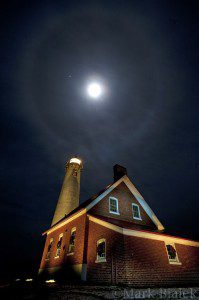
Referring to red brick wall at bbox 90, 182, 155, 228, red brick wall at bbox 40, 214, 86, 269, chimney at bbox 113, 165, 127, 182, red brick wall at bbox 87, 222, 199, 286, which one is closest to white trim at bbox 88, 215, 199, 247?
red brick wall at bbox 87, 222, 199, 286

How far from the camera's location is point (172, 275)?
13477 mm

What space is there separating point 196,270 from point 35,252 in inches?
3438

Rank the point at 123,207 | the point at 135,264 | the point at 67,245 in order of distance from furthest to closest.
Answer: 1. the point at 123,207
2. the point at 67,245
3. the point at 135,264

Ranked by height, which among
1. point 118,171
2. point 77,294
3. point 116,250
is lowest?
point 77,294

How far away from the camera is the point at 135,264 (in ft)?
40.4

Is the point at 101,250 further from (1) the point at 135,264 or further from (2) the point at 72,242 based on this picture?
(2) the point at 72,242

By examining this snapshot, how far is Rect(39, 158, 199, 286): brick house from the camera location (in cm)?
1219

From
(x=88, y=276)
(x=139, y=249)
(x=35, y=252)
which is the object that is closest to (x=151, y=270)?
(x=139, y=249)

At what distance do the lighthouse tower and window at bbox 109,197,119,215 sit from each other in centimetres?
1123

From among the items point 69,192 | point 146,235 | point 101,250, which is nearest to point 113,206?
point 146,235

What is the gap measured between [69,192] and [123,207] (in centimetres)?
1270

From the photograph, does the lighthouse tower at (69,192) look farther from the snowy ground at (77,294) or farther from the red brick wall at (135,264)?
the snowy ground at (77,294)

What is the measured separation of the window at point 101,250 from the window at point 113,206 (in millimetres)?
4205

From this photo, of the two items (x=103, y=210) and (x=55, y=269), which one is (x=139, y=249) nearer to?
(x=103, y=210)
